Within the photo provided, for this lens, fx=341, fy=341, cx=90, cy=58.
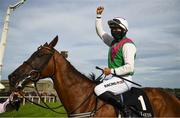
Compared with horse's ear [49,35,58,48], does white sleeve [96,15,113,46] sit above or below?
above

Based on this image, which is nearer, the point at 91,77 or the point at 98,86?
the point at 98,86

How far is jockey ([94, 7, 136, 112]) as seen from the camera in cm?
711

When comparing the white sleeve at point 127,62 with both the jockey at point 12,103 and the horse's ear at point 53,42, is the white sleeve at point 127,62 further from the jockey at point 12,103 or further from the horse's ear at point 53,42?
the jockey at point 12,103

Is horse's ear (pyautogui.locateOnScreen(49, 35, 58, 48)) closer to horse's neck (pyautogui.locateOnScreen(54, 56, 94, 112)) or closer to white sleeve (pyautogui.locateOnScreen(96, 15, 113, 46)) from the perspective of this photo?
horse's neck (pyautogui.locateOnScreen(54, 56, 94, 112))

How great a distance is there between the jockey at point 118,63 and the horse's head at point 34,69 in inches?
45.6

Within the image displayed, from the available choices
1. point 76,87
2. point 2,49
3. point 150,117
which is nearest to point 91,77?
point 76,87

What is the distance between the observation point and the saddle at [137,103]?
7336 mm

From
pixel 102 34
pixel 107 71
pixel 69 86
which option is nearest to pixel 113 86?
pixel 107 71

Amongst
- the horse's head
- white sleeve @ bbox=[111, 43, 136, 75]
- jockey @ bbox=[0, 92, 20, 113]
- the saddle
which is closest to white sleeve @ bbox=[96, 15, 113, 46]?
white sleeve @ bbox=[111, 43, 136, 75]

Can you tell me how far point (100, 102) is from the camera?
23.8ft

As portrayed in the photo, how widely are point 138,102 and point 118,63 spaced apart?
0.97 meters

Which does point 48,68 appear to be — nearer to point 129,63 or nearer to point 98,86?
point 98,86

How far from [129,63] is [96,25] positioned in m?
1.98

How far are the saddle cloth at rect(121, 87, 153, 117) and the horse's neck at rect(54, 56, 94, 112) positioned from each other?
31.5 inches
